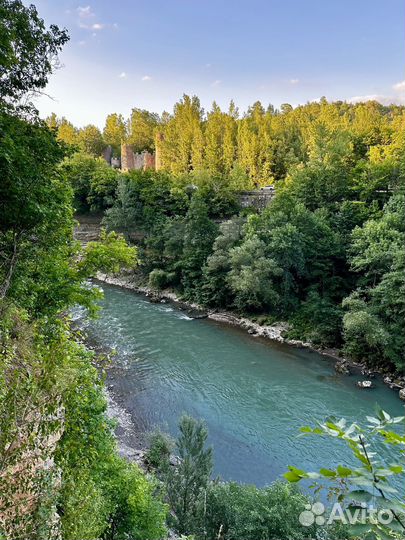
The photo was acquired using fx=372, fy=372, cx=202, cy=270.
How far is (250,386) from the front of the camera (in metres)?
14.3

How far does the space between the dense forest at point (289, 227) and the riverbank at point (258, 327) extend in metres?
0.43

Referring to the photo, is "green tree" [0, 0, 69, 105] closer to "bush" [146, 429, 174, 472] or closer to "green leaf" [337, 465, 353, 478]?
"green leaf" [337, 465, 353, 478]

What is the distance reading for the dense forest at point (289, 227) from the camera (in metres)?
16.7

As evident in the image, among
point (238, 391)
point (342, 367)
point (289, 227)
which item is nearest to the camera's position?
point (238, 391)

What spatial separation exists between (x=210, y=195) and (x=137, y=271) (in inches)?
314

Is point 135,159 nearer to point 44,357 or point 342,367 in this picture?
point 342,367

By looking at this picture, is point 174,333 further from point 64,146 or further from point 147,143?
point 147,143

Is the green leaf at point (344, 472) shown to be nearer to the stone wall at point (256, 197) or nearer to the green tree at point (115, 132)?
the stone wall at point (256, 197)

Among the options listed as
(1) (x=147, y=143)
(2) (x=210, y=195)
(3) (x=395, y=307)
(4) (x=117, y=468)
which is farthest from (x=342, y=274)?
(1) (x=147, y=143)

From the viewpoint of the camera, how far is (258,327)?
1980 centimetres

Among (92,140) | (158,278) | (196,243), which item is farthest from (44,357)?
(92,140)

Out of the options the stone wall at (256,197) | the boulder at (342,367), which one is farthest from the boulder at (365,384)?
the stone wall at (256,197)

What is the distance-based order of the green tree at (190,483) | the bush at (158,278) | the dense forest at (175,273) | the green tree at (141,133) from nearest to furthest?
the dense forest at (175,273), the green tree at (190,483), the bush at (158,278), the green tree at (141,133)

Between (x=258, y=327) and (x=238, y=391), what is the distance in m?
6.23
